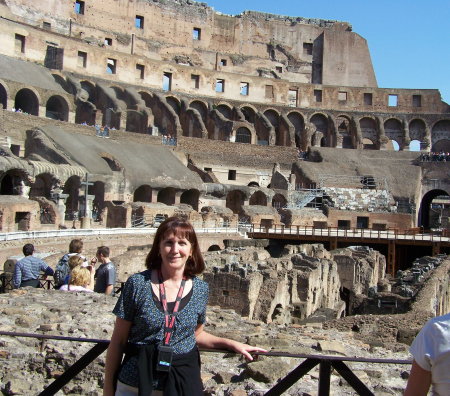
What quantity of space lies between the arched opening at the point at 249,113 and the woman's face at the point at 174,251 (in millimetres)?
48418

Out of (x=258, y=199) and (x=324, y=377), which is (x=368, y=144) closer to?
(x=258, y=199)

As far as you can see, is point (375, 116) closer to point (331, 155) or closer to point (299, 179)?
point (331, 155)

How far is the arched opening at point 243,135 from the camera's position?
48.4 meters

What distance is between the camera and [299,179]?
42.3m

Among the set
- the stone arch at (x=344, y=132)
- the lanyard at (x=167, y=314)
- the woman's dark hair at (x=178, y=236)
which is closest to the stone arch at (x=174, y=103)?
the stone arch at (x=344, y=132)

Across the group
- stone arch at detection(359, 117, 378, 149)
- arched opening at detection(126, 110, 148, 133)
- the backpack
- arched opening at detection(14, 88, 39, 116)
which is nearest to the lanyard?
the backpack

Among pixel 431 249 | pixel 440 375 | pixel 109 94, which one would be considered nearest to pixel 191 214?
pixel 431 249

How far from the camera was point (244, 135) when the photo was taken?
48.6 meters

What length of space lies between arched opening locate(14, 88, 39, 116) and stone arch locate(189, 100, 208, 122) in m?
15.6

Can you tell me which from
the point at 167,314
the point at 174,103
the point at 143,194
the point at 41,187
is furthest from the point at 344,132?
the point at 167,314

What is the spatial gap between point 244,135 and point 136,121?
34.8 ft

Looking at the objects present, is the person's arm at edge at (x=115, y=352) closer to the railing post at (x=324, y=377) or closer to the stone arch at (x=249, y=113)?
the railing post at (x=324, y=377)

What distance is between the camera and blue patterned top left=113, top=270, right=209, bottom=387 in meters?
3.16

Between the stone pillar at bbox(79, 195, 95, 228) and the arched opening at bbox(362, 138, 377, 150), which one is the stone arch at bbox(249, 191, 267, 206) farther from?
the arched opening at bbox(362, 138, 377, 150)
